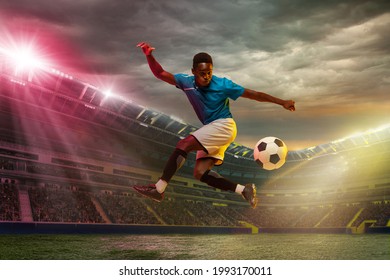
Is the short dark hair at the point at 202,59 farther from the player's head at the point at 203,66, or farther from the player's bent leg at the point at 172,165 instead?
the player's bent leg at the point at 172,165

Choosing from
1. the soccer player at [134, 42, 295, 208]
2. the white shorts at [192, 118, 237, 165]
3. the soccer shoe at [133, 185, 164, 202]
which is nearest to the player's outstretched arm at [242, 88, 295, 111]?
the soccer player at [134, 42, 295, 208]

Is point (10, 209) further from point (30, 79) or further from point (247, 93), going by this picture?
point (247, 93)

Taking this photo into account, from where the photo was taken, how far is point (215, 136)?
15.9ft

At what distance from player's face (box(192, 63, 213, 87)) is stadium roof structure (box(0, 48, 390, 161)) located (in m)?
18.6

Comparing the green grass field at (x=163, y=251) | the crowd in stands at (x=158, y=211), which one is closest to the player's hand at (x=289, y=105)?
the green grass field at (x=163, y=251)

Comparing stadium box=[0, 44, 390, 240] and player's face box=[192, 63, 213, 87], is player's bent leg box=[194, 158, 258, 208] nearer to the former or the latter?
player's face box=[192, 63, 213, 87]

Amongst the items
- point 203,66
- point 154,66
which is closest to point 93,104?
point 154,66

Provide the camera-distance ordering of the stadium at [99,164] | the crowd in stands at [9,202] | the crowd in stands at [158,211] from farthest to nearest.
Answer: the crowd in stands at [158,211] → the stadium at [99,164] → the crowd in stands at [9,202]

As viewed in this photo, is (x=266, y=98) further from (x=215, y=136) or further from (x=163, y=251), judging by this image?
(x=163, y=251)

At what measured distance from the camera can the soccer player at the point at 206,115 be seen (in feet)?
15.7

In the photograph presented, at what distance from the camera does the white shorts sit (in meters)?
4.80

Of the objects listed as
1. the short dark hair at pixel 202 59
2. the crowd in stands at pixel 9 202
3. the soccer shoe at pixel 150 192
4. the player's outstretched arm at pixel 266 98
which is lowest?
the soccer shoe at pixel 150 192

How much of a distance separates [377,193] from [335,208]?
497cm

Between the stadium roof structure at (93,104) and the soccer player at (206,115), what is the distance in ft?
60.4
